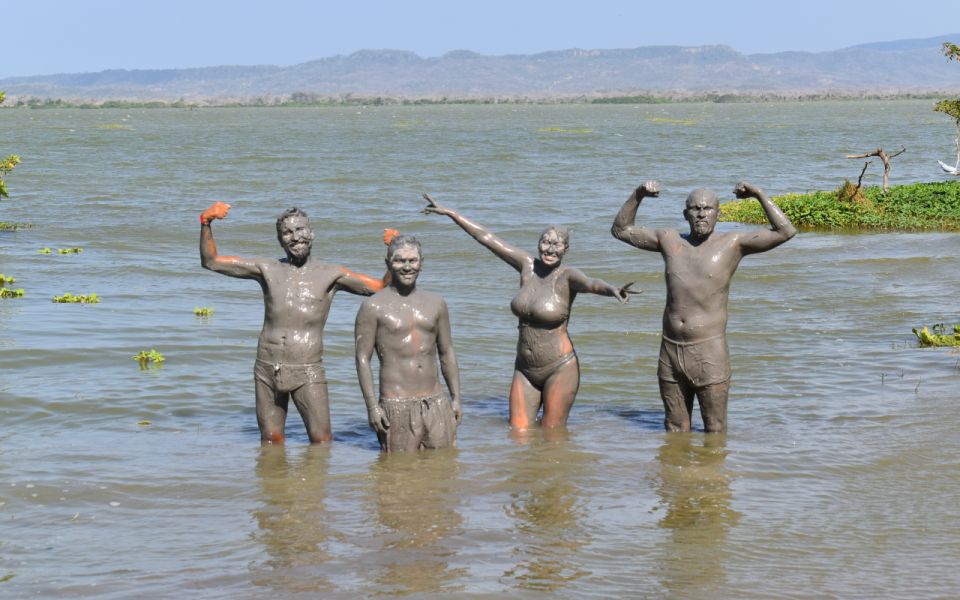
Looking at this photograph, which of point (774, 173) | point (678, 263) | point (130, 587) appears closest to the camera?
point (130, 587)

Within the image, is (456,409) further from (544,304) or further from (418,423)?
(544,304)

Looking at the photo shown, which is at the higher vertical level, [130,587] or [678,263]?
[678,263]

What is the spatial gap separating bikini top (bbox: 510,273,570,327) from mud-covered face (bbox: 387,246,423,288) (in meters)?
1.13

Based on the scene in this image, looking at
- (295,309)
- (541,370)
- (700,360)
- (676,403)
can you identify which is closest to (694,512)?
(700,360)

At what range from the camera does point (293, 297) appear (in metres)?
8.95

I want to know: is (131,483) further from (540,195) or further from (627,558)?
(540,195)

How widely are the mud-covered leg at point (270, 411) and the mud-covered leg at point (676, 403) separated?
2.73 meters

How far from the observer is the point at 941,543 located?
775 cm

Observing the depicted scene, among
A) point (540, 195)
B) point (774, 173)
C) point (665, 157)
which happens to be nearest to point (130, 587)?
point (540, 195)

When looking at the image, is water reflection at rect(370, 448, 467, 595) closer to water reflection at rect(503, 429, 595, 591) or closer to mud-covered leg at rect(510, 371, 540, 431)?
water reflection at rect(503, 429, 595, 591)

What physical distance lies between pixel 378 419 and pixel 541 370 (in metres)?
1.50

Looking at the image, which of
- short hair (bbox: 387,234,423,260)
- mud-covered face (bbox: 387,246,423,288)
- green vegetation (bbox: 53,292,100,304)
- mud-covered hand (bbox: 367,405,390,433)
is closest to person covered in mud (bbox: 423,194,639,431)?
short hair (bbox: 387,234,423,260)

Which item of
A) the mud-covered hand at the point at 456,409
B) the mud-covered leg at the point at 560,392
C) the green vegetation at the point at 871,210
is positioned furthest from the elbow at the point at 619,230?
the green vegetation at the point at 871,210

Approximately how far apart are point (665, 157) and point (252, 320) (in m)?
38.4
